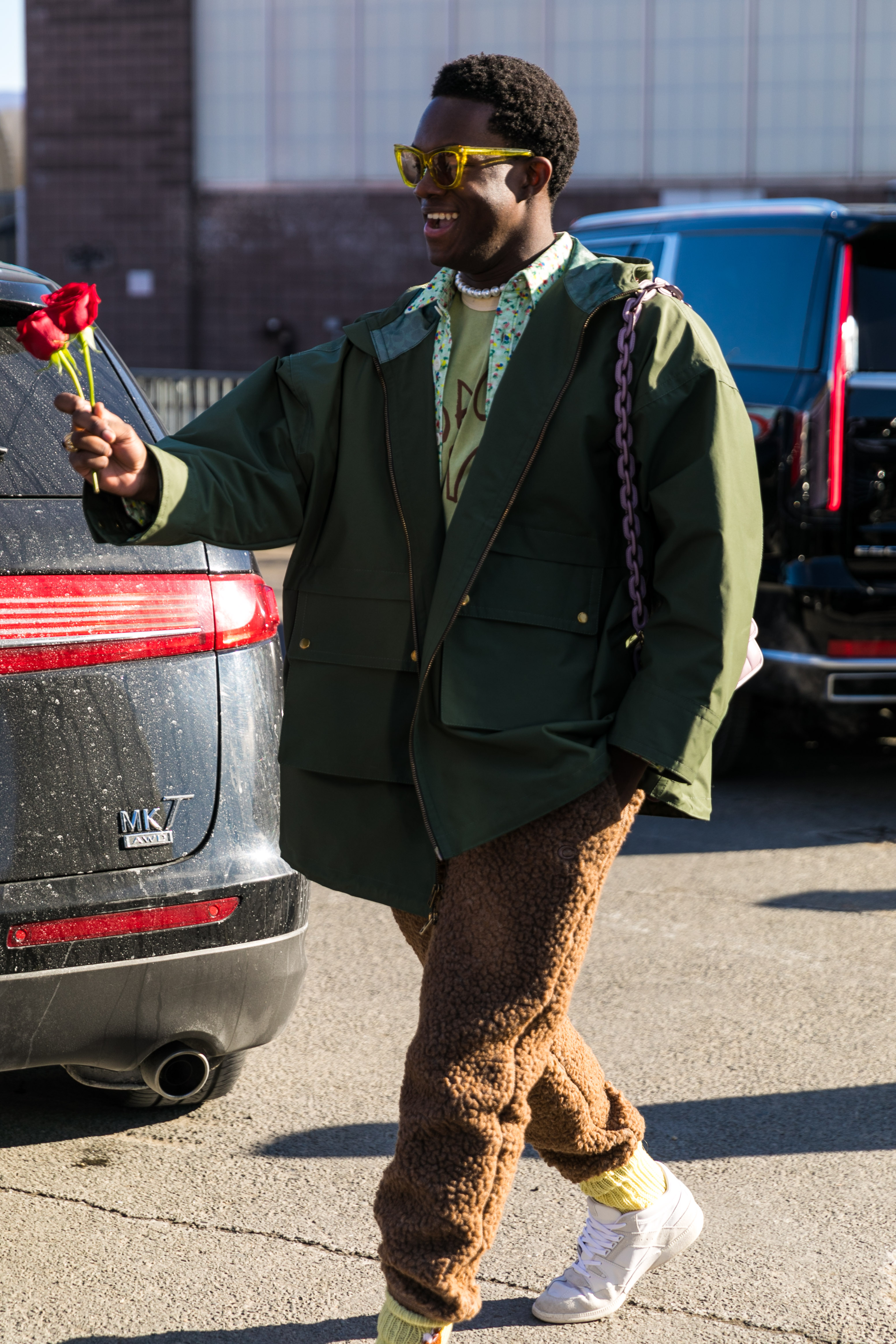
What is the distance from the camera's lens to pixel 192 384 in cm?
1577

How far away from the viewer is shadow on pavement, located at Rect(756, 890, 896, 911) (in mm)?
4836

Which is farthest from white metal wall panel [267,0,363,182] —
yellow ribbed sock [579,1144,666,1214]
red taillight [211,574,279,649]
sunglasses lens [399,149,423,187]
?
yellow ribbed sock [579,1144,666,1214]

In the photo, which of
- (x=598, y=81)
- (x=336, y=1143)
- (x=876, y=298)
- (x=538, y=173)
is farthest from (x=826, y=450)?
(x=598, y=81)

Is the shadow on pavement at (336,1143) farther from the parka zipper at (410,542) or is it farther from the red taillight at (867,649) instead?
the red taillight at (867,649)

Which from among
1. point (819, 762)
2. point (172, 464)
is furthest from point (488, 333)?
point (819, 762)

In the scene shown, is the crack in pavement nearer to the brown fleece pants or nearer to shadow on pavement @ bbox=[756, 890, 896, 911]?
the brown fleece pants

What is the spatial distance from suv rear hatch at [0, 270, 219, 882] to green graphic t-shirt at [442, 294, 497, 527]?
83 cm

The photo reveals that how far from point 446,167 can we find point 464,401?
0.32 metres

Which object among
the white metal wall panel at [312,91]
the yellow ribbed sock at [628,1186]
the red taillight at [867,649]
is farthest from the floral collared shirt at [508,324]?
the white metal wall panel at [312,91]

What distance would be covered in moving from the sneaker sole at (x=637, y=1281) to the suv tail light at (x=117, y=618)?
4.31 ft

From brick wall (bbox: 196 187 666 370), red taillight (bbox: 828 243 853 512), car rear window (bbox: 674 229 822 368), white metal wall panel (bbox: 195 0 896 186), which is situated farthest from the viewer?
brick wall (bbox: 196 187 666 370)

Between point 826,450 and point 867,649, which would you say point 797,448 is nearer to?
point 826,450

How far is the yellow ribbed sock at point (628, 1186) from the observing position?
257 cm

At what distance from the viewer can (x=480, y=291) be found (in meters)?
2.29
